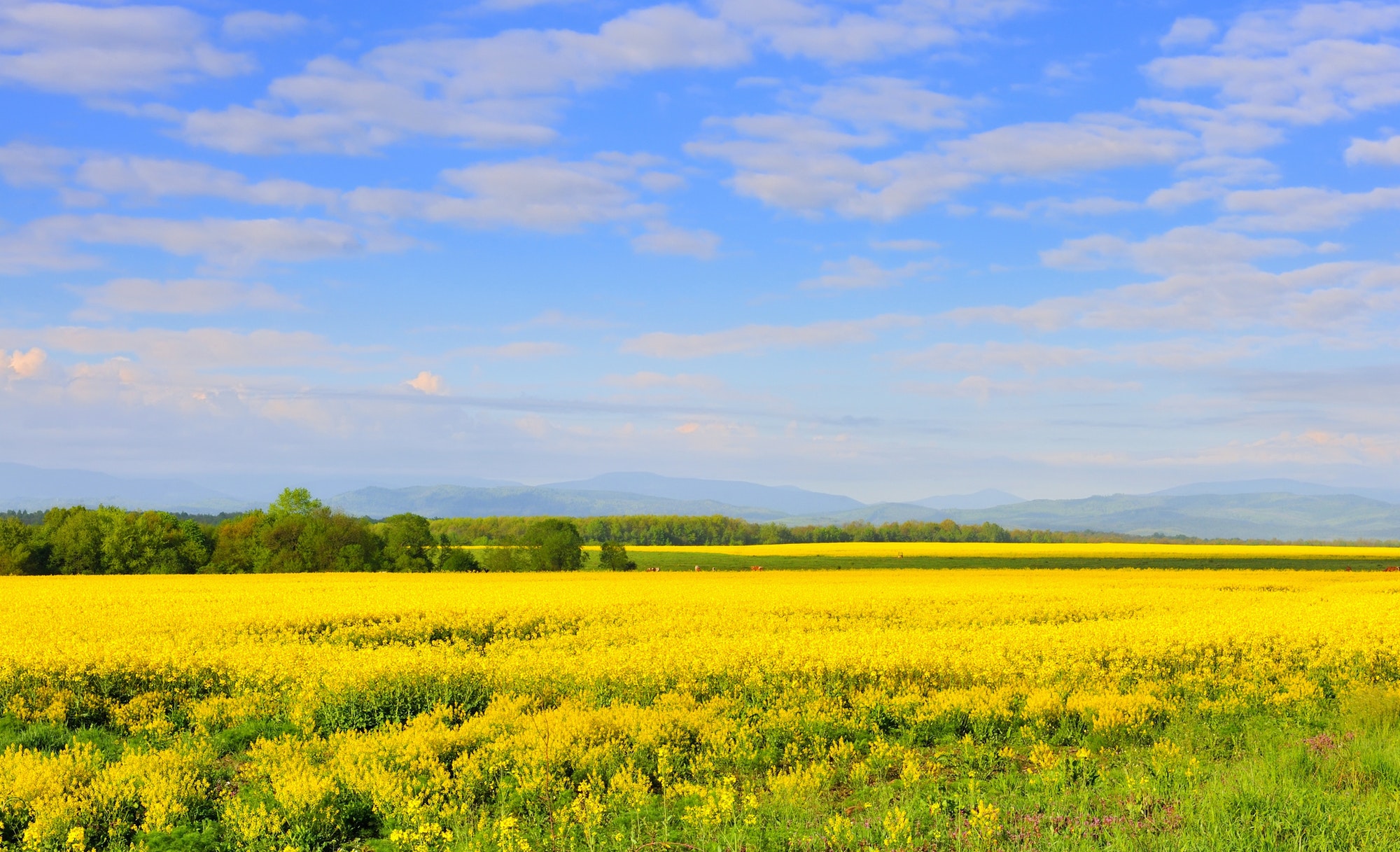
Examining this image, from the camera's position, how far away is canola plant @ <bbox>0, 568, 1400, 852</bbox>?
7566 mm

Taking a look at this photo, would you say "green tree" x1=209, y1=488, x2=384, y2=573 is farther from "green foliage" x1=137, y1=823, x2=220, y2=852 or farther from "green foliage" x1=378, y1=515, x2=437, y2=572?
"green foliage" x1=137, y1=823, x2=220, y2=852

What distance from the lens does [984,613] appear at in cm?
2512

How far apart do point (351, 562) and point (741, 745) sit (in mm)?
65864

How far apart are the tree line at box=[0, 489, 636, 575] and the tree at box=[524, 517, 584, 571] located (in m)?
0.08

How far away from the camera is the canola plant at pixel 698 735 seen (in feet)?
24.8

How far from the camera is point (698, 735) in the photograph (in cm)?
1083

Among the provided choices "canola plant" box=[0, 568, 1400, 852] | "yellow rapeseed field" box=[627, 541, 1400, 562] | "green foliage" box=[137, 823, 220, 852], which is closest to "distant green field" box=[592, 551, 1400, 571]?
"yellow rapeseed field" box=[627, 541, 1400, 562]

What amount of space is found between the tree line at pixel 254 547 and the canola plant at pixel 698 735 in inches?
1969

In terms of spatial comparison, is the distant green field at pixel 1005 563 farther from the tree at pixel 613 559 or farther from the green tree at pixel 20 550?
the green tree at pixel 20 550

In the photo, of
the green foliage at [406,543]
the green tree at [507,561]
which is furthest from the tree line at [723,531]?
the green tree at [507,561]

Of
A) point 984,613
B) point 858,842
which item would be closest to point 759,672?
point 858,842

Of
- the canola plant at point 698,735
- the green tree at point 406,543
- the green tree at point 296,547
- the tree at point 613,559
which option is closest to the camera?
the canola plant at point 698,735

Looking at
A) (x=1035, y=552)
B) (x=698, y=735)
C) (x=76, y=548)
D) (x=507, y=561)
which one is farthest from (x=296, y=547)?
(x=698, y=735)

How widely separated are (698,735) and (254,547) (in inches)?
2755
